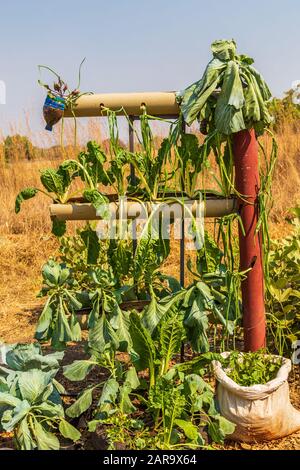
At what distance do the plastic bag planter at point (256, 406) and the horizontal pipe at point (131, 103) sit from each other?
3.74ft

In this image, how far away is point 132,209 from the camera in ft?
8.08

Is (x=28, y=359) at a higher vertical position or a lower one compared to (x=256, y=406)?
higher

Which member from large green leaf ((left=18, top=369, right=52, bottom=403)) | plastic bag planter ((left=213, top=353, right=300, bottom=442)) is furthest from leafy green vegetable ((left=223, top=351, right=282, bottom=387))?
large green leaf ((left=18, top=369, right=52, bottom=403))

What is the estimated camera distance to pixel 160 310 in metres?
2.37

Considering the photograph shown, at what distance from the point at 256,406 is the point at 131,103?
54.3 inches

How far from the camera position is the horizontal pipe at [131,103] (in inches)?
98.8

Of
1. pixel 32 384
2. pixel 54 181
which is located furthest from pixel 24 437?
pixel 54 181

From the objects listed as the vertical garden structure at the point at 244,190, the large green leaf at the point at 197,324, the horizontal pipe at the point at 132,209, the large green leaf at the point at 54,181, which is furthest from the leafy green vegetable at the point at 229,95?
the large green leaf at the point at 197,324

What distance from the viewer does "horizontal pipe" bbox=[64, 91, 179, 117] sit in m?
2.51

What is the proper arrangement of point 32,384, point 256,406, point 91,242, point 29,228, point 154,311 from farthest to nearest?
point 29,228
point 91,242
point 154,311
point 256,406
point 32,384

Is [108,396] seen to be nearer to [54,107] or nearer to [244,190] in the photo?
[244,190]

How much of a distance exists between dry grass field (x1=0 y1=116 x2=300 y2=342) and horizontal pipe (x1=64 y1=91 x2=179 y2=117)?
5.96 feet

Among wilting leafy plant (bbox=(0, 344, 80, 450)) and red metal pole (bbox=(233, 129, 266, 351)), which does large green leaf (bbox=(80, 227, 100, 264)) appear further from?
red metal pole (bbox=(233, 129, 266, 351))

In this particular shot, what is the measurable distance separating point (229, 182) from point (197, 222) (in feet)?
0.72
